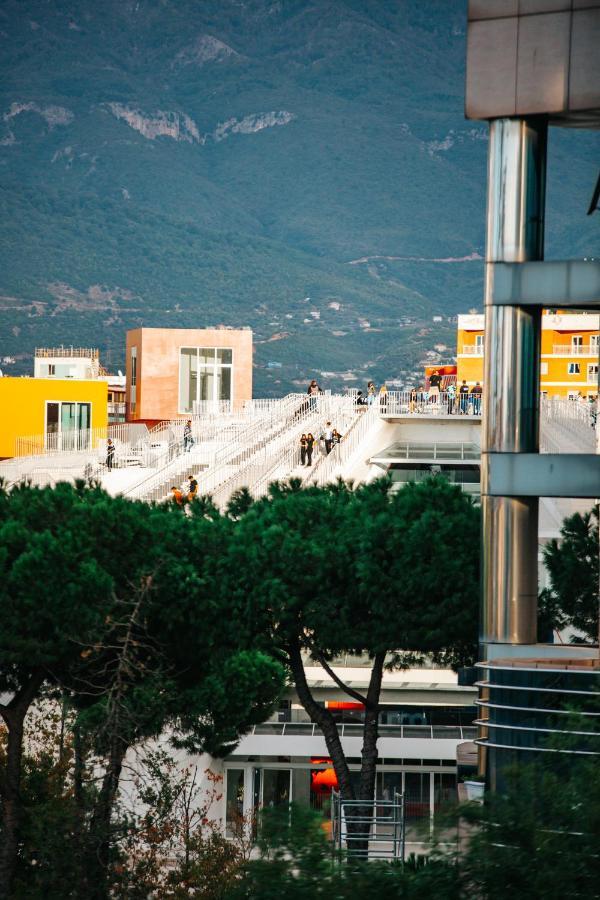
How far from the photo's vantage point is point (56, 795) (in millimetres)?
21609

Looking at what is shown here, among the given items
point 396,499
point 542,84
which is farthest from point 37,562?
point 542,84

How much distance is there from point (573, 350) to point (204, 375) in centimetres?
4243

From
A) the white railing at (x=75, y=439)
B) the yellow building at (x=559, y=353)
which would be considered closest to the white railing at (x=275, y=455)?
the white railing at (x=75, y=439)

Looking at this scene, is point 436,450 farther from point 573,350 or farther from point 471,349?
point 573,350

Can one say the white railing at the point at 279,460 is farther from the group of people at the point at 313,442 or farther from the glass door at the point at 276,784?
the glass door at the point at 276,784

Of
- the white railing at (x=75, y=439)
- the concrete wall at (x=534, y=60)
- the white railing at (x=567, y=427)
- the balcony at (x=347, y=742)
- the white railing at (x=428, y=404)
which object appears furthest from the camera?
the white railing at (x=75, y=439)

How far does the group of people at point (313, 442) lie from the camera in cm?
4762

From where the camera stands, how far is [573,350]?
10788cm

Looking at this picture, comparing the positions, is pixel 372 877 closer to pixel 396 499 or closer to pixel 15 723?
pixel 15 723

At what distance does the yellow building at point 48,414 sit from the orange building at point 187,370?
15.9ft

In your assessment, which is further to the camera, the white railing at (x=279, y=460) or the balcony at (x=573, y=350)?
the balcony at (x=573, y=350)

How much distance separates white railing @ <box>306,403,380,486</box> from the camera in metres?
47.6

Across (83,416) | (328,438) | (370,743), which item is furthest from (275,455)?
(370,743)

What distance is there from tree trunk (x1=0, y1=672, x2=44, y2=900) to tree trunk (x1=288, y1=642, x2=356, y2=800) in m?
4.73
